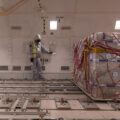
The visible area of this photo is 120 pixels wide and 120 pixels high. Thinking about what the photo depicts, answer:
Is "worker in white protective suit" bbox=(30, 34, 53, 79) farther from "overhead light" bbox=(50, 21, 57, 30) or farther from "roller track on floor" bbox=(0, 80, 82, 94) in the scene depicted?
"roller track on floor" bbox=(0, 80, 82, 94)

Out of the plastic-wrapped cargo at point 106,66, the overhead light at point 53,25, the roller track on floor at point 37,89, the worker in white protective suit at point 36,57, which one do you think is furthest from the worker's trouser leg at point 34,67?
the plastic-wrapped cargo at point 106,66

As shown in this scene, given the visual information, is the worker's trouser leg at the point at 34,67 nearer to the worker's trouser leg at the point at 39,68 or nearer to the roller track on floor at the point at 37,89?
the worker's trouser leg at the point at 39,68

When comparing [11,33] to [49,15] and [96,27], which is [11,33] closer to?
[49,15]

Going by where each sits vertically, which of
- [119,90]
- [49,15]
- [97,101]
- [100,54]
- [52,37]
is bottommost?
[97,101]

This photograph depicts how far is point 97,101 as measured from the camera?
108 inches

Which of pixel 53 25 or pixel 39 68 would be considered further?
pixel 39 68

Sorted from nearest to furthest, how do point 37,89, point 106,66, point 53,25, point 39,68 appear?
point 106,66 → point 37,89 → point 53,25 → point 39,68

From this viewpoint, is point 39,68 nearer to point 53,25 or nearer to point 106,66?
point 53,25

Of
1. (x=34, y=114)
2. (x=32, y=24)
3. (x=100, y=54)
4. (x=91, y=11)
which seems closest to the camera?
(x=34, y=114)

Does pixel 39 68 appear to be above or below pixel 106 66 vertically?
below

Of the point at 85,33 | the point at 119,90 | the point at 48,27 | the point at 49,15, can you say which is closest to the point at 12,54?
the point at 48,27

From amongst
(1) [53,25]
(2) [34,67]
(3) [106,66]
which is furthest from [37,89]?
(1) [53,25]

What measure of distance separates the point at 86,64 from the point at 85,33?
8.62 feet

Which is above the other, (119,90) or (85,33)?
(85,33)
